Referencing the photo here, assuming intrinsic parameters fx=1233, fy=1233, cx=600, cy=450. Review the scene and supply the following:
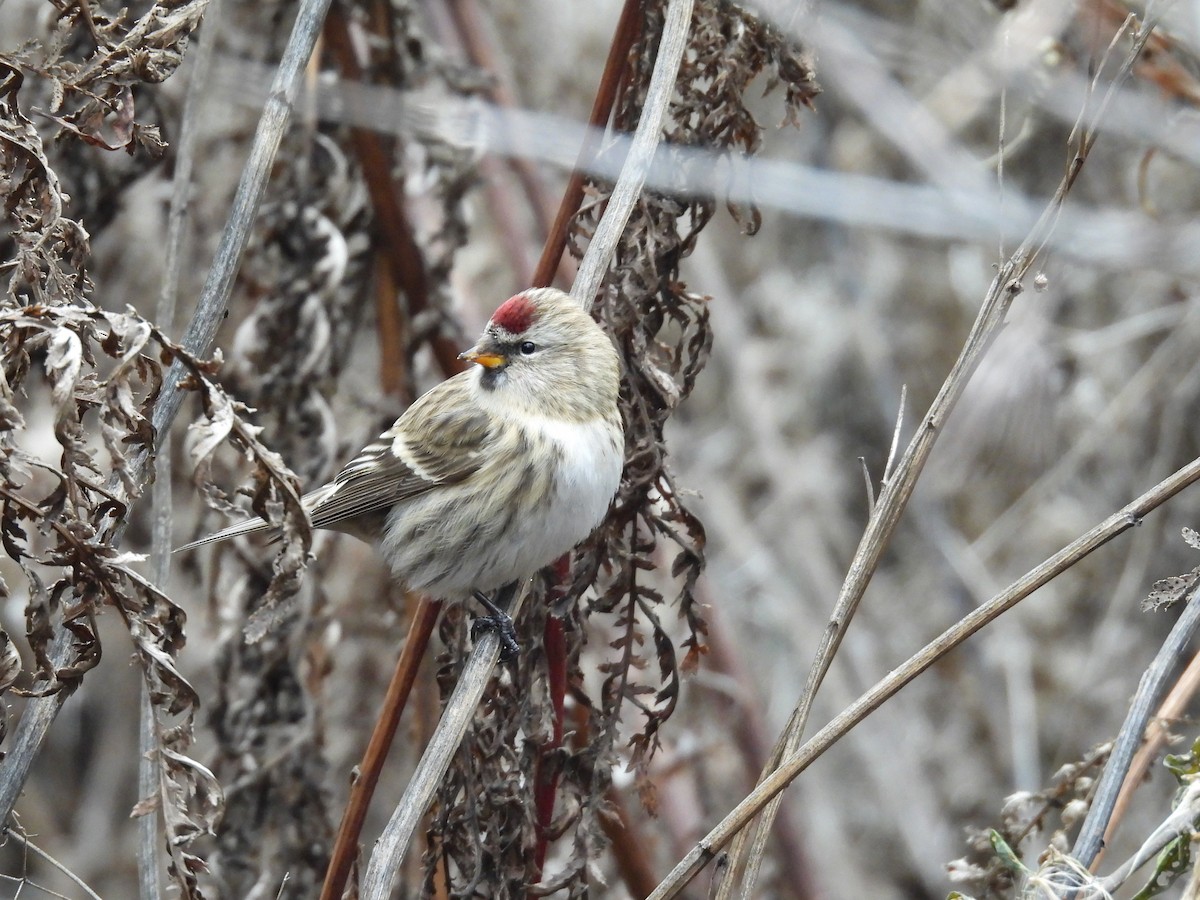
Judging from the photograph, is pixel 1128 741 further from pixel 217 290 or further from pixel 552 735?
pixel 217 290

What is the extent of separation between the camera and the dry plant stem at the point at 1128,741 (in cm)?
204

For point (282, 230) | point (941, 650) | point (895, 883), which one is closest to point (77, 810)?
point (282, 230)

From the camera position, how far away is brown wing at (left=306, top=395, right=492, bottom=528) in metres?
3.33

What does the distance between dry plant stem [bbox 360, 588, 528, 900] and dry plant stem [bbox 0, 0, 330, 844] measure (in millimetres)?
572

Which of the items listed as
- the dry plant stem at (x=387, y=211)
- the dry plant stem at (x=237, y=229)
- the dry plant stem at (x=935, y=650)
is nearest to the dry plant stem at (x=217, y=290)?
the dry plant stem at (x=237, y=229)

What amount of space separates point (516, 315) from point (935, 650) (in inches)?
61.8

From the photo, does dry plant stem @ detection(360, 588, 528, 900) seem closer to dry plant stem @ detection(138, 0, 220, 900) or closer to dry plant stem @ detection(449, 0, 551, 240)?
dry plant stem @ detection(138, 0, 220, 900)

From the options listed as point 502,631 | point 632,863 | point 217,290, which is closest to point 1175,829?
point 502,631

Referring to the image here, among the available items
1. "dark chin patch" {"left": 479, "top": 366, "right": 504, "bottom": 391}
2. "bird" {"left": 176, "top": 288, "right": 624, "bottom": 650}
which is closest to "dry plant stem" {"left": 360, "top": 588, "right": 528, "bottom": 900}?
"bird" {"left": 176, "top": 288, "right": 624, "bottom": 650}

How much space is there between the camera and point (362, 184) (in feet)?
12.6

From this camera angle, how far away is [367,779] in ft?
8.13

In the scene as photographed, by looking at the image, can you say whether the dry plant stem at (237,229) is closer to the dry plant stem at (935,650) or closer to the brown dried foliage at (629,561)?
the brown dried foliage at (629,561)

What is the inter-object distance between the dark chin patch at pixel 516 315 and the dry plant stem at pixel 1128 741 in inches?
63.9

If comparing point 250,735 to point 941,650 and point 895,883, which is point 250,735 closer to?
point 941,650
